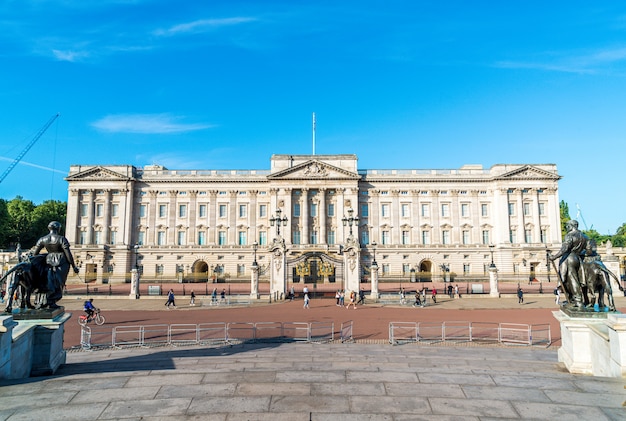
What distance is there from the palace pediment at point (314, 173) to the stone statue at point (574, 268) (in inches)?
2151

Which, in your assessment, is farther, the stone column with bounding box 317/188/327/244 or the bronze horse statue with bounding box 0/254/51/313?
the stone column with bounding box 317/188/327/244

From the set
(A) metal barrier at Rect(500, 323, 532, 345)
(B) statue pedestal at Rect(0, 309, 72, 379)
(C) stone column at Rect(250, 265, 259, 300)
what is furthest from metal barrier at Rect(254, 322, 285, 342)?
(C) stone column at Rect(250, 265, 259, 300)

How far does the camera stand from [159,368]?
1027cm

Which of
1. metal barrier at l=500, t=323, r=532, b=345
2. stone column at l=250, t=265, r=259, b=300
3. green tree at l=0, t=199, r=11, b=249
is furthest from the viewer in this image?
green tree at l=0, t=199, r=11, b=249

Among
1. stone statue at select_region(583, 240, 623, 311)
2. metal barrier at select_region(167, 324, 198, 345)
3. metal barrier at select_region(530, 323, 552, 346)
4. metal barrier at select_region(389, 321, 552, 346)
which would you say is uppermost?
stone statue at select_region(583, 240, 623, 311)

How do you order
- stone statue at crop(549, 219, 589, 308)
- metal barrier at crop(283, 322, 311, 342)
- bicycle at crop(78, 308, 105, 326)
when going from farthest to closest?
bicycle at crop(78, 308, 105, 326) < metal barrier at crop(283, 322, 311, 342) < stone statue at crop(549, 219, 589, 308)

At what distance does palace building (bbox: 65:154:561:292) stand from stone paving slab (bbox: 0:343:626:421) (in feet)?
168

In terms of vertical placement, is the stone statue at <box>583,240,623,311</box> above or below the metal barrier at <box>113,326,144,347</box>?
above

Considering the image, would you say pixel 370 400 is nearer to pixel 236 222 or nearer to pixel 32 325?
pixel 32 325

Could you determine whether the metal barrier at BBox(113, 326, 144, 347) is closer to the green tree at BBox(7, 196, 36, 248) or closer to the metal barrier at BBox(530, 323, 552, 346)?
the metal barrier at BBox(530, 323, 552, 346)

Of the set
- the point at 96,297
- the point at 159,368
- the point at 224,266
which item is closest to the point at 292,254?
the point at 224,266

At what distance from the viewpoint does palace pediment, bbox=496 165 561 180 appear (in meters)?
64.2

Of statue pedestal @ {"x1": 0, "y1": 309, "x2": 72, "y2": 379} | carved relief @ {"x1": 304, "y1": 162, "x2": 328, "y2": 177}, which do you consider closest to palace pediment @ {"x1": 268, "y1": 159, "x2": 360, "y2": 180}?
carved relief @ {"x1": 304, "y1": 162, "x2": 328, "y2": 177}

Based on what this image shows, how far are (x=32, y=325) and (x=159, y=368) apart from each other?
317cm
